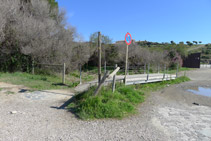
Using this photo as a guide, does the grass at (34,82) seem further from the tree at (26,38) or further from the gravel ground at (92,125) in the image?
the gravel ground at (92,125)

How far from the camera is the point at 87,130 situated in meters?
3.41

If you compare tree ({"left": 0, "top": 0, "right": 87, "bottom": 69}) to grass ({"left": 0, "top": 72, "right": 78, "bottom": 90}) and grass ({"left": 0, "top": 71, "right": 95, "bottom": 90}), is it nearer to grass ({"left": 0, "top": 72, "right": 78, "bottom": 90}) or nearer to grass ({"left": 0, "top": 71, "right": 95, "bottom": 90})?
grass ({"left": 0, "top": 71, "right": 95, "bottom": 90})

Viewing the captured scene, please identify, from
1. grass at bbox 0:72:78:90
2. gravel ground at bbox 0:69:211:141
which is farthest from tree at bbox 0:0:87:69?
gravel ground at bbox 0:69:211:141

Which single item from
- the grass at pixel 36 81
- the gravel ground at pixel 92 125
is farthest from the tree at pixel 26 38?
the gravel ground at pixel 92 125

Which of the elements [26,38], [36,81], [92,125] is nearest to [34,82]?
[36,81]

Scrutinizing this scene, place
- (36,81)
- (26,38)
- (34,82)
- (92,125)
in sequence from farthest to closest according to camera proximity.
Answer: (26,38) < (36,81) < (34,82) < (92,125)

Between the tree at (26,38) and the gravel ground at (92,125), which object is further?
the tree at (26,38)

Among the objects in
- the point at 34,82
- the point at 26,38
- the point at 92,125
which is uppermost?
the point at 26,38

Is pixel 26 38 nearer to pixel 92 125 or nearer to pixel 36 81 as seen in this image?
pixel 36 81

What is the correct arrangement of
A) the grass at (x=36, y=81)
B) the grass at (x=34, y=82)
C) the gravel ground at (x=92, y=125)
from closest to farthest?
the gravel ground at (x=92, y=125) < the grass at (x=34, y=82) < the grass at (x=36, y=81)

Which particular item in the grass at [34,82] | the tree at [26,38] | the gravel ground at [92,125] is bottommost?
the gravel ground at [92,125]

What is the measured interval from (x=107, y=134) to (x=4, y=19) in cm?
1090

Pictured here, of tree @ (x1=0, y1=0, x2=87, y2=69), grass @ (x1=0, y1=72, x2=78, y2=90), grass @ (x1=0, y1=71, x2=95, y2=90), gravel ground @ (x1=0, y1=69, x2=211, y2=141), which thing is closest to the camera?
gravel ground @ (x1=0, y1=69, x2=211, y2=141)

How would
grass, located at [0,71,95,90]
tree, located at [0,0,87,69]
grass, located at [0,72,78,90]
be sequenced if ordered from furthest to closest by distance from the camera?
tree, located at [0,0,87,69] → grass, located at [0,71,95,90] → grass, located at [0,72,78,90]
